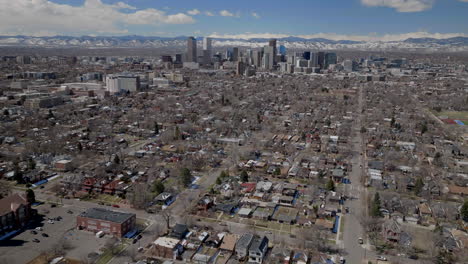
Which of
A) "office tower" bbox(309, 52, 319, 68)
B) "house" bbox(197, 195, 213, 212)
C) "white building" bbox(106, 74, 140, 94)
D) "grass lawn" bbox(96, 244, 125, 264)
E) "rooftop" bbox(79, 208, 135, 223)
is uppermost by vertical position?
"office tower" bbox(309, 52, 319, 68)

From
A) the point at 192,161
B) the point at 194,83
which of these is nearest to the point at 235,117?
the point at 192,161

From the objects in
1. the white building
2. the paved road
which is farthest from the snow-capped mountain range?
the paved road

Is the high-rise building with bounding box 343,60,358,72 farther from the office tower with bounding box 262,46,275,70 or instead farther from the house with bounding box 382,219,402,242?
the house with bounding box 382,219,402,242

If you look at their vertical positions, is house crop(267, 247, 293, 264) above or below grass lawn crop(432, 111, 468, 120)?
below

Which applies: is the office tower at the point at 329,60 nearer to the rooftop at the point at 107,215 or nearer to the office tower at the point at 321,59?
the office tower at the point at 321,59

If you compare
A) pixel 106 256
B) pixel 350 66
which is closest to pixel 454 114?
pixel 106 256

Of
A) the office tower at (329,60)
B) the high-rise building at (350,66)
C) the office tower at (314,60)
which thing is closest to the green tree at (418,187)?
the high-rise building at (350,66)
